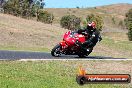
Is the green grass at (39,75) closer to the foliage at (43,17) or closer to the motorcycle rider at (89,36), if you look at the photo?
the motorcycle rider at (89,36)

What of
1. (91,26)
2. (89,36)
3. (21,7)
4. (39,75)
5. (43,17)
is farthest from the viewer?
(43,17)

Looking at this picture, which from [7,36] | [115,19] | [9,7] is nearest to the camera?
[7,36]

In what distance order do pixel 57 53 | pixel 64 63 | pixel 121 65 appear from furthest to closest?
pixel 57 53 < pixel 121 65 < pixel 64 63

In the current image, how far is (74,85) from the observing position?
1127cm

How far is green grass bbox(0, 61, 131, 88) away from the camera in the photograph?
10.8 m

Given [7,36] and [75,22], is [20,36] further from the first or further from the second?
[75,22]

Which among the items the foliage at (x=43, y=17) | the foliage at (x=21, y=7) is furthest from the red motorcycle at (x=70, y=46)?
the foliage at (x=43, y=17)

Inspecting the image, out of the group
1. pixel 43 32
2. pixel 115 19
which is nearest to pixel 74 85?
pixel 43 32

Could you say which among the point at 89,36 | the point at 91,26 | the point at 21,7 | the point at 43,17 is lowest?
the point at 43,17

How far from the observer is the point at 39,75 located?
12.6m

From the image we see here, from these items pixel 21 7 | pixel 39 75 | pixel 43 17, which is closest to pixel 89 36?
pixel 39 75

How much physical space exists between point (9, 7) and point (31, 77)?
65966mm

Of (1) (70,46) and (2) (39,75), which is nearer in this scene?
(2) (39,75)

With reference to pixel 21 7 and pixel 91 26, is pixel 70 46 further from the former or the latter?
pixel 21 7
